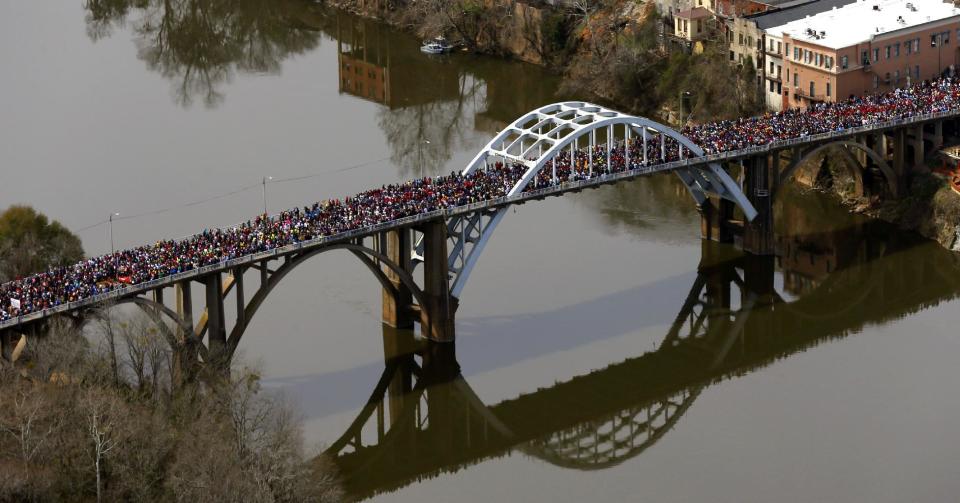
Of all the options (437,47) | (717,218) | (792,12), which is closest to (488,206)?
(717,218)

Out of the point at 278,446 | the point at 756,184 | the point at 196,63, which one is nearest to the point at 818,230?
the point at 756,184

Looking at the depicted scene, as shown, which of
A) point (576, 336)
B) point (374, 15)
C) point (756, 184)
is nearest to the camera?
point (576, 336)

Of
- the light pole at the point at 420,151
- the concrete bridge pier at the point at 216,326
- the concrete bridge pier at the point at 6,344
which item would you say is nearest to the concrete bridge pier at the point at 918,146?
the light pole at the point at 420,151

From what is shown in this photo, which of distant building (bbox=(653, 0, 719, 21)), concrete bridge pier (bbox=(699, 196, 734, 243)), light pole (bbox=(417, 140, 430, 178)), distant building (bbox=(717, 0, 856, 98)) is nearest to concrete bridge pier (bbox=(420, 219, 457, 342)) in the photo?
concrete bridge pier (bbox=(699, 196, 734, 243))

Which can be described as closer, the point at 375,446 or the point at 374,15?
the point at 375,446

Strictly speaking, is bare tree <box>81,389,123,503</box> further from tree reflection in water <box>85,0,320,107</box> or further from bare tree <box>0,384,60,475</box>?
tree reflection in water <box>85,0,320,107</box>

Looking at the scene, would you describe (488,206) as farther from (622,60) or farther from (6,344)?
(622,60)

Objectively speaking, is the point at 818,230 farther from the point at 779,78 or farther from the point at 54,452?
the point at 54,452

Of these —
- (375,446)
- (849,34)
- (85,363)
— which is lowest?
(375,446)

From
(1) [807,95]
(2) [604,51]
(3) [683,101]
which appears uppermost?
(2) [604,51]
